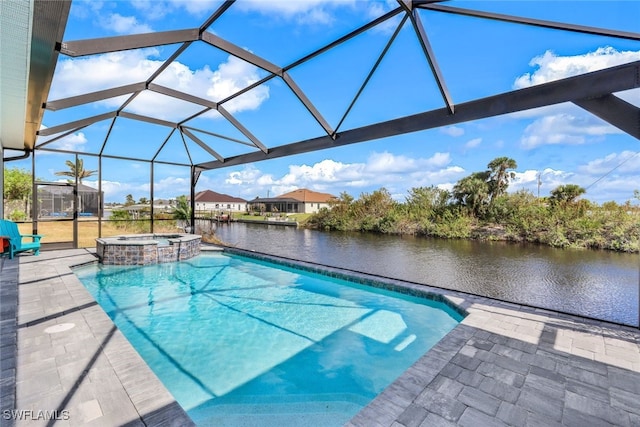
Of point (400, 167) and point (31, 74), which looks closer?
point (31, 74)

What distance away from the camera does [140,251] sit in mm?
8422

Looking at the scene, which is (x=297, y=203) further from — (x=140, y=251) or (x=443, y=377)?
(x=443, y=377)

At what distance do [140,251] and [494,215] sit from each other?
1735 centimetres

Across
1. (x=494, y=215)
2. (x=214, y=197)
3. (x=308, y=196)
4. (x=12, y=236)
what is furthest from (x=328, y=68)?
(x=214, y=197)

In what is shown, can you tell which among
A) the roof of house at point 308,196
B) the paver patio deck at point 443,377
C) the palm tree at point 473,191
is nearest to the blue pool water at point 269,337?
the paver patio deck at point 443,377

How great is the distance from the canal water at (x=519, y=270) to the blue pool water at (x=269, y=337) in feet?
6.98

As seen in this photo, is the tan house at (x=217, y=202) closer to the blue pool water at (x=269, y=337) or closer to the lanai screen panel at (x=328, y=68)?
the lanai screen panel at (x=328, y=68)

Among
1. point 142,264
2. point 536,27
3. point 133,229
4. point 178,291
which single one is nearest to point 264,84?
point 536,27

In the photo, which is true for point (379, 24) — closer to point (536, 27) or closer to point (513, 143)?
point (536, 27)

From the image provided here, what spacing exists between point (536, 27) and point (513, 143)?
680 inches

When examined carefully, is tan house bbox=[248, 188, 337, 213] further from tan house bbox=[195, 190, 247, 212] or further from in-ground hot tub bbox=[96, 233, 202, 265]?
in-ground hot tub bbox=[96, 233, 202, 265]

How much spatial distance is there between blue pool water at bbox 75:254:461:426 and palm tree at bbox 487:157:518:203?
16.2 metres

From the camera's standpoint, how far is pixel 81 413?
7.02 feet

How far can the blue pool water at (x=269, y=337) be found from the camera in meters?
3.05
